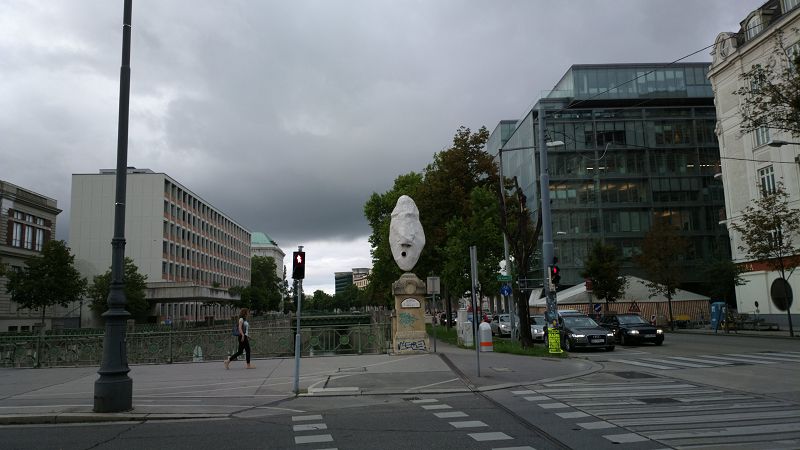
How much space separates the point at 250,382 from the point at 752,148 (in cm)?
3936

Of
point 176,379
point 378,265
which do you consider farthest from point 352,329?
point 378,265

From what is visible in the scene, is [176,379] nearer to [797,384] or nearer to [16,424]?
[16,424]

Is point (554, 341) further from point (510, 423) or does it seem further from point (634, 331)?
point (510, 423)

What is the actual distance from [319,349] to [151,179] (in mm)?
55265

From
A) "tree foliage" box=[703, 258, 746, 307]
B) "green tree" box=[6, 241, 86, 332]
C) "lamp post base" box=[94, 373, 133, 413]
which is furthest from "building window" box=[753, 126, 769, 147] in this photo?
"green tree" box=[6, 241, 86, 332]

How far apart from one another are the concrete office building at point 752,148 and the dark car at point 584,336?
60.8ft

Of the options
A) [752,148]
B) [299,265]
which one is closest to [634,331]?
[299,265]

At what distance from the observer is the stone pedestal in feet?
65.7

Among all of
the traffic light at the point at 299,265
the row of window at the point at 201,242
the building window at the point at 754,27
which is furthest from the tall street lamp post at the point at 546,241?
the row of window at the point at 201,242

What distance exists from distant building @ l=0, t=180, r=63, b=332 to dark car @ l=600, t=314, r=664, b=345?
155ft

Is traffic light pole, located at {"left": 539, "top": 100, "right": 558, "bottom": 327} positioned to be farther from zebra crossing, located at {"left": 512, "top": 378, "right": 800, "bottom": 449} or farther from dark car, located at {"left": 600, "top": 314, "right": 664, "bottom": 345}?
zebra crossing, located at {"left": 512, "top": 378, "right": 800, "bottom": 449}

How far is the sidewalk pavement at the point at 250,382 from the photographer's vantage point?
33.3ft

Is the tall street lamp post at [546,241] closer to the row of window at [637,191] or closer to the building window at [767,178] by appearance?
the building window at [767,178]

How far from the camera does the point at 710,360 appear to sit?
1720 centimetres
